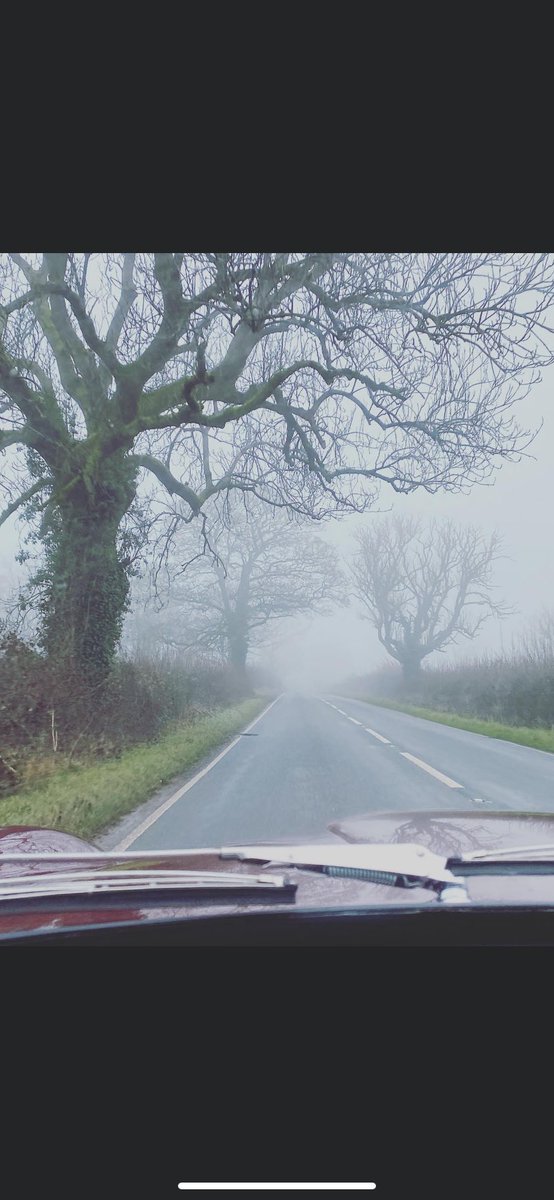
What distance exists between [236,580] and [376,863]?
1333 centimetres

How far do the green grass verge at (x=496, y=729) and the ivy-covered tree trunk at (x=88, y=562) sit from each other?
7.35m

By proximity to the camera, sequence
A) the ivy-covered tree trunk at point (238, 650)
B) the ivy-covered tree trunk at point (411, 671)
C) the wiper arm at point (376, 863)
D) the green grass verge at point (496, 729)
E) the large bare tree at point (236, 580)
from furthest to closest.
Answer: the ivy-covered tree trunk at point (411, 671) < the ivy-covered tree trunk at point (238, 650) < the green grass verge at point (496, 729) < the large bare tree at point (236, 580) < the wiper arm at point (376, 863)

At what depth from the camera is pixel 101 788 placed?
8.09 m

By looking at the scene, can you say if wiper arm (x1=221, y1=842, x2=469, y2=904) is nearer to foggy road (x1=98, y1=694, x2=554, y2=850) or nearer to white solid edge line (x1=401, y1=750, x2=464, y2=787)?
foggy road (x1=98, y1=694, x2=554, y2=850)

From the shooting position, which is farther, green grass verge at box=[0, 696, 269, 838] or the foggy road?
green grass verge at box=[0, 696, 269, 838]

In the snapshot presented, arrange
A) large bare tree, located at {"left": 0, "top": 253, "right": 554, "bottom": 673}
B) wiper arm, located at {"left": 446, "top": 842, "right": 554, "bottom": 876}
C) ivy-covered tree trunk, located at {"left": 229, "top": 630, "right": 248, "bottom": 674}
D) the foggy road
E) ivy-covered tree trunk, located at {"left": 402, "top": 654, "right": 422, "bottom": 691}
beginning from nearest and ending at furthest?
wiper arm, located at {"left": 446, "top": 842, "right": 554, "bottom": 876} → the foggy road → large bare tree, located at {"left": 0, "top": 253, "right": 554, "bottom": 673} → ivy-covered tree trunk, located at {"left": 229, "top": 630, "right": 248, "bottom": 674} → ivy-covered tree trunk, located at {"left": 402, "top": 654, "right": 422, "bottom": 691}

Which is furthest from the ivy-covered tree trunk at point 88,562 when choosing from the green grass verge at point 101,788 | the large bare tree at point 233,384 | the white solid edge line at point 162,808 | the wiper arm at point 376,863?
the wiper arm at point 376,863

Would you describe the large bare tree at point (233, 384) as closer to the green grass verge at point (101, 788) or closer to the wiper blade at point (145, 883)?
the green grass verge at point (101, 788)

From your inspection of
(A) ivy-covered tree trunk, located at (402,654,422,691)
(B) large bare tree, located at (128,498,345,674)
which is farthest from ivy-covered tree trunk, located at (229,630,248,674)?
(A) ivy-covered tree trunk, located at (402,654,422,691)

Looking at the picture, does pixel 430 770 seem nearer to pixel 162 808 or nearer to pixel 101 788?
pixel 162 808

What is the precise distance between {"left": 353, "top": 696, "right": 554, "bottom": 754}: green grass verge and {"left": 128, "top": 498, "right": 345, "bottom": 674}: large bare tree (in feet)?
13.6

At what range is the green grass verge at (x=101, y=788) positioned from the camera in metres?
6.92

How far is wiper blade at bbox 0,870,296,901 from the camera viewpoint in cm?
270

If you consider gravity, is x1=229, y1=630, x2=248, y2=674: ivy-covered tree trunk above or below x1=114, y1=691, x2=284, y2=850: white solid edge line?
above
